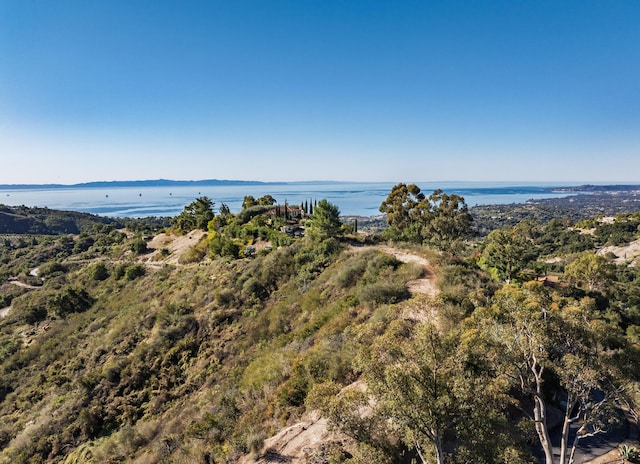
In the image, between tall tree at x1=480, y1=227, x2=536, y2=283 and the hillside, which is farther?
tall tree at x1=480, y1=227, x2=536, y2=283

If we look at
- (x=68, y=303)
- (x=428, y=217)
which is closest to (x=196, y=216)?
(x=68, y=303)

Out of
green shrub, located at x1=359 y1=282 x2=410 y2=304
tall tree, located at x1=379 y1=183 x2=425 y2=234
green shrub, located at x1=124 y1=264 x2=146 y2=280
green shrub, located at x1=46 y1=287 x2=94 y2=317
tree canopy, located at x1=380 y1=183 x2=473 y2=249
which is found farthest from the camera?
green shrub, located at x1=124 y1=264 x2=146 y2=280

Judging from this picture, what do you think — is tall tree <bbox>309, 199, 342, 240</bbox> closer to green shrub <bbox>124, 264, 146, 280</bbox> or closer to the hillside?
the hillside

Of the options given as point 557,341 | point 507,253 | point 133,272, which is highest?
point 557,341

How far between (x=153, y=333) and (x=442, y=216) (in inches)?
982

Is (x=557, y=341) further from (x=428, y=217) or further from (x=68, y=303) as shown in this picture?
(x=68, y=303)

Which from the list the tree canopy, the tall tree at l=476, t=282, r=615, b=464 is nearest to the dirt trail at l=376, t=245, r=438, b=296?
the tree canopy

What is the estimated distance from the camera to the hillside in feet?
20.8

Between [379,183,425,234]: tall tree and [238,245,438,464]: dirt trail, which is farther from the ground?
[379,183,425,234]: tall tree

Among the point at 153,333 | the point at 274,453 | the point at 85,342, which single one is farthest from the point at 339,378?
the point at 85,342

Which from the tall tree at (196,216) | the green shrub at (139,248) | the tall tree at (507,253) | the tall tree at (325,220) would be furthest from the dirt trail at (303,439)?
the green shrub at (139,248)

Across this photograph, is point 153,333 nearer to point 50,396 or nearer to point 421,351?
point 50,396

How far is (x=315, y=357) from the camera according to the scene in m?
13.3

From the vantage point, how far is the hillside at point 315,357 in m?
6.35
